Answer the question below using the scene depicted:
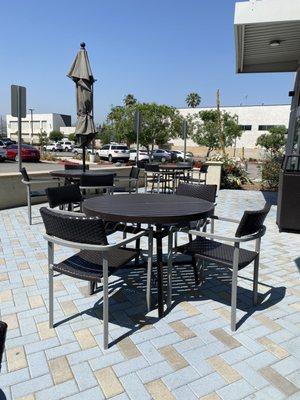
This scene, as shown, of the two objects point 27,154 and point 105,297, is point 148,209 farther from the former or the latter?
point 27,154

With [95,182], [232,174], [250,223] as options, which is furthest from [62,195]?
[232,174]

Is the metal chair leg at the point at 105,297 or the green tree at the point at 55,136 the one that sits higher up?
the green tree at the point at 55,136

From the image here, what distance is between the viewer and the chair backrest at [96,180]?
19.3 ft

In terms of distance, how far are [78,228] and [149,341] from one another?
102cm

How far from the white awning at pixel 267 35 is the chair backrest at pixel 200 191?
2882mm

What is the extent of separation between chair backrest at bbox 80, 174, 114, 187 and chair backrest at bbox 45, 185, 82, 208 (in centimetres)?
135

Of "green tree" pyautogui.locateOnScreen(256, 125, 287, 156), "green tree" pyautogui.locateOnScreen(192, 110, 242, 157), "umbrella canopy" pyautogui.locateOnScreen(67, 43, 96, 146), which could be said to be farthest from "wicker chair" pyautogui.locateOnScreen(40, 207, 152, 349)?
"green tree" pyautogui.locateOnScreen(256, 125, 287, 156)

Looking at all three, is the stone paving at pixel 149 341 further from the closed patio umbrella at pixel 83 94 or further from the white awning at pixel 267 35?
the white awning at pixel 267 35

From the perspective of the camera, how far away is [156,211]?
300 cm

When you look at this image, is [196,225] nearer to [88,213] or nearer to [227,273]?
[227,273]

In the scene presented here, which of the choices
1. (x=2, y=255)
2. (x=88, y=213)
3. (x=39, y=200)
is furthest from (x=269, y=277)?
(x=39, y=200)

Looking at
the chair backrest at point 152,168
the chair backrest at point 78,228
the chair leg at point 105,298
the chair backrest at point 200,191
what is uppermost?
the chair backrest at point 152,168

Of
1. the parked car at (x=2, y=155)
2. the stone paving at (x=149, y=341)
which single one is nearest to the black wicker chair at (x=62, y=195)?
the stone paving at (x=149, y=341)

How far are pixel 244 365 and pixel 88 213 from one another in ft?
5.61
